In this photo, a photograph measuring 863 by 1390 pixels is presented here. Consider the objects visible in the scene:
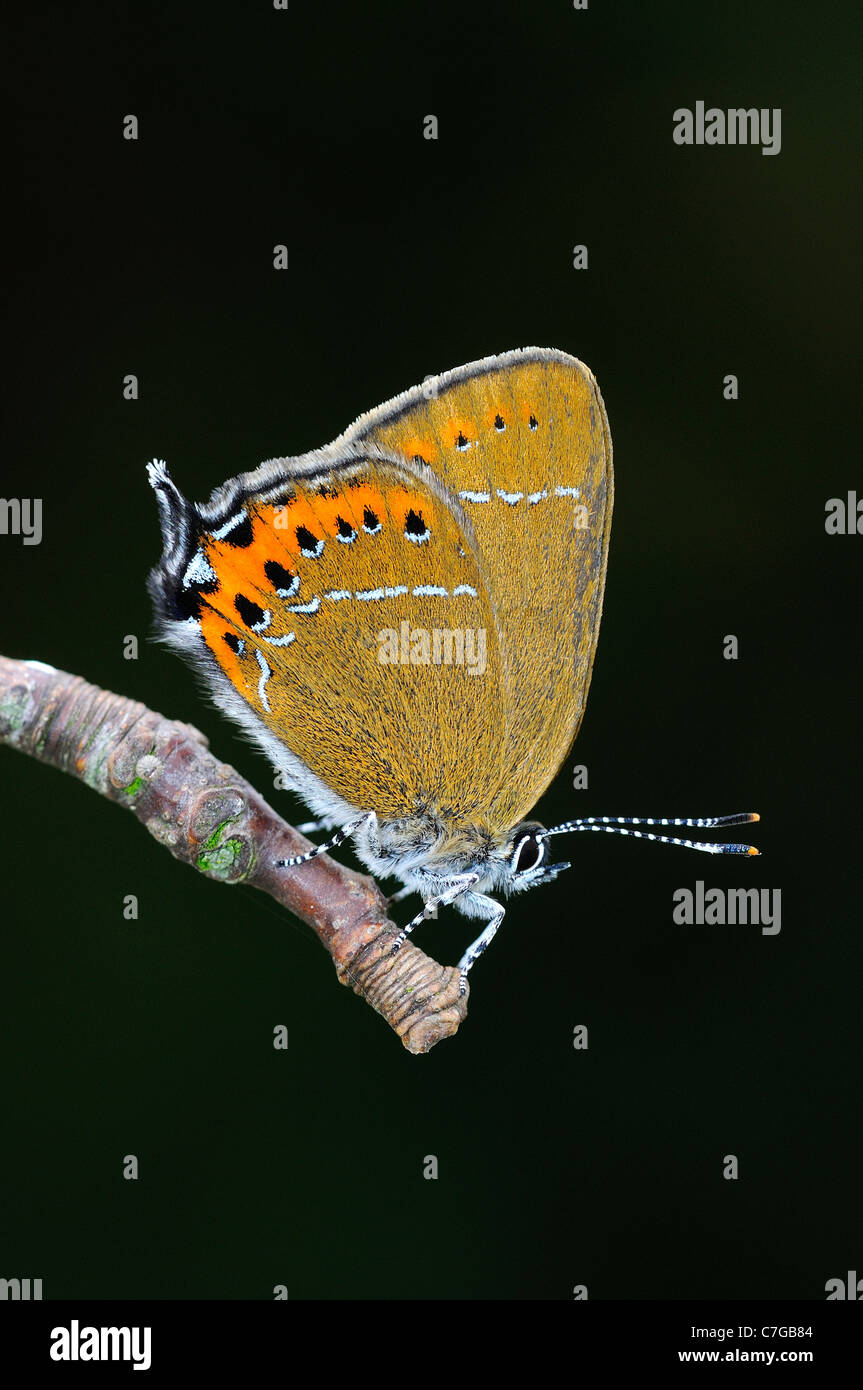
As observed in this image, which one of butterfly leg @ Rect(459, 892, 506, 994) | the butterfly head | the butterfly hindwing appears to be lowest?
butterfly leg @ Rect(459, 892, 506, 994)

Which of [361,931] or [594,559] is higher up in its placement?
[594,559]

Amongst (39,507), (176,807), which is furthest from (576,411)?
(39,507)

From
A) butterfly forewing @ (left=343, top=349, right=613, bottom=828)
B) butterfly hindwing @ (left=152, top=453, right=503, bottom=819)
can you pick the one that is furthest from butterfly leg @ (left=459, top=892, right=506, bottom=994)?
butterfly forewing @ (left=343, top=349, right=613, bottom=828)

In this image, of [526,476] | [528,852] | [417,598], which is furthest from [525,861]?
[526,476]

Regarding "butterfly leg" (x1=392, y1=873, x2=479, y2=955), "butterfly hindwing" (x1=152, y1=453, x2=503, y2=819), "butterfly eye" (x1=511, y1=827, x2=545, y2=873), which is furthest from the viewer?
"butterfly eye" (x1=511, y1=827, x2=545, y2=873)

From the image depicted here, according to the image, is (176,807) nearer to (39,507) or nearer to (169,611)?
(169,611)

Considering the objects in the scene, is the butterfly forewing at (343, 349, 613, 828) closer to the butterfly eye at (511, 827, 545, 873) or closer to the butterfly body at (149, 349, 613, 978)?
the butterfly body at (149, 349, 613, 978)
